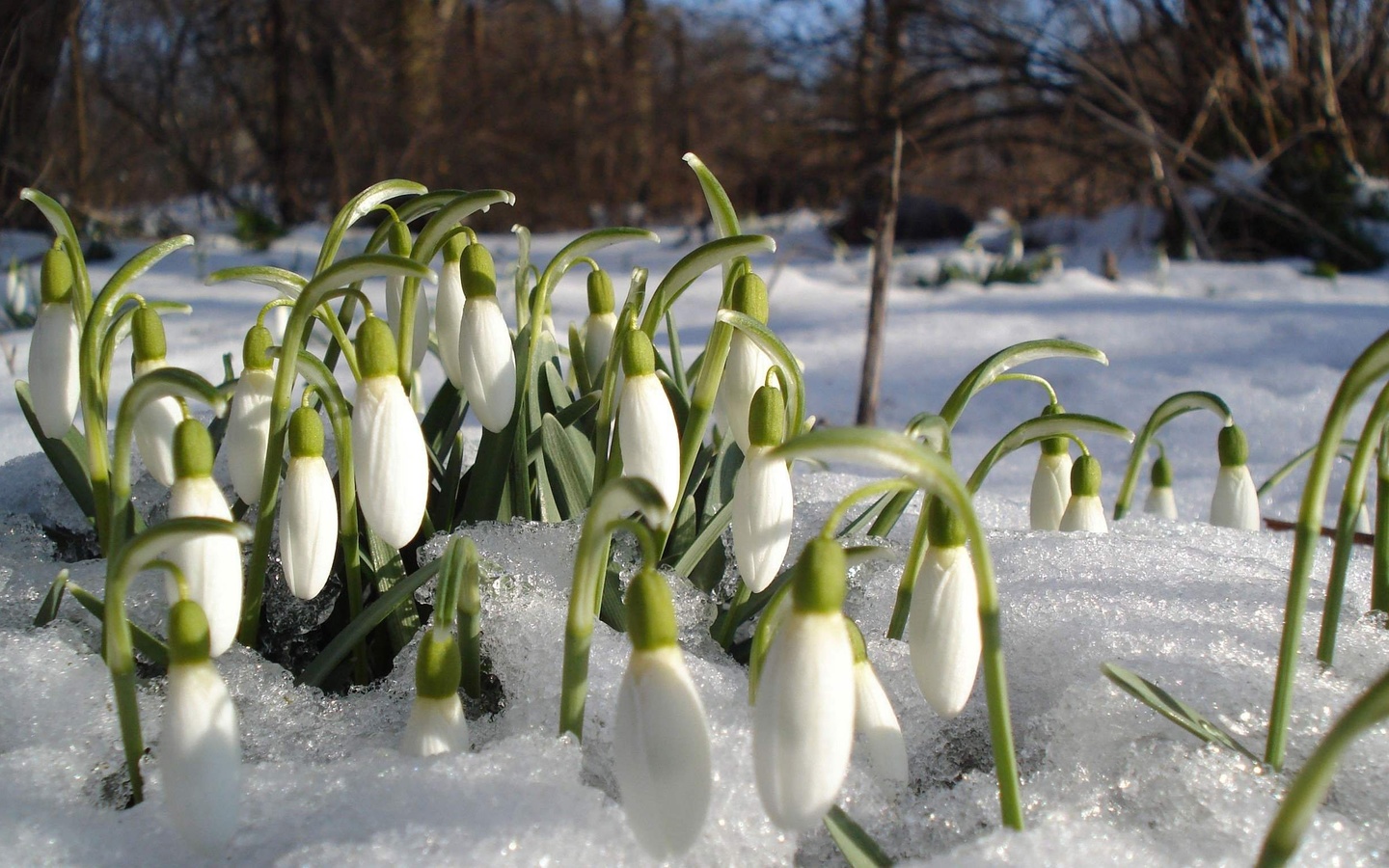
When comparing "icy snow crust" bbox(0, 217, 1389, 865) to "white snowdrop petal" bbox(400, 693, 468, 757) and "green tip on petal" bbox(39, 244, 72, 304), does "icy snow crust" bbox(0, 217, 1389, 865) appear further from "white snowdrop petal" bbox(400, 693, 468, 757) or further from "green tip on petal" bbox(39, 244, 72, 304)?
"green tip on petal" bbox(39, 244, 72, 304)

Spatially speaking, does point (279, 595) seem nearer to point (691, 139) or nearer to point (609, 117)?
point (609, 117)

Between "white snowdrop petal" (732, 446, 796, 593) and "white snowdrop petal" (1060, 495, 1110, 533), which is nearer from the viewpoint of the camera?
"white snowdrop petal" (732, 446, 796, 593)

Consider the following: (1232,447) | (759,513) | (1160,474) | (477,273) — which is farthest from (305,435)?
(1160,474)

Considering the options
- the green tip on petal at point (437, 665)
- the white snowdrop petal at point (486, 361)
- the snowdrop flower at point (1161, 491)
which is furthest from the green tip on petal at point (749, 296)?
the snowdrop flower at point (1161, 491)

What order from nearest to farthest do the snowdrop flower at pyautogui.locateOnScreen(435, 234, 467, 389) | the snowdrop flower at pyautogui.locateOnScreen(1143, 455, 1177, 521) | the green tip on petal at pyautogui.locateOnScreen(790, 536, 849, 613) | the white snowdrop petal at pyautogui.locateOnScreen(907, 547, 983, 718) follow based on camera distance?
1. the green tip on petal at pyautogui.locateOnScreen(790, 536, 849, 613)
2. the white snowdrop petal at pyautogui.locateOnScreen(907, 547, 983, 718)
3. the snowdrop flower at pyautogui.locateOnScreen(435, 234, 467, 389)
4. the snowdrop flower at pyautogui.locateOnScreen(1143, 455, 1177, 521)

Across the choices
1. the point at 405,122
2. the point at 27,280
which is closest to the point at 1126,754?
the point at 27,280

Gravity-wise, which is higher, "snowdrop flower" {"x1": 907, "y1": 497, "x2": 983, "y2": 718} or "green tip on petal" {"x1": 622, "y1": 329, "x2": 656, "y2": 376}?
"green tip on petal" {"x1": 622, "y1": 329, "x2": 656, "y2": 376}

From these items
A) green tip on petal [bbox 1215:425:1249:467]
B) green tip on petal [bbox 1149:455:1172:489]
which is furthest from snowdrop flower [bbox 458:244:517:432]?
green tip on petal [bbox 1149:455:1172:489]
